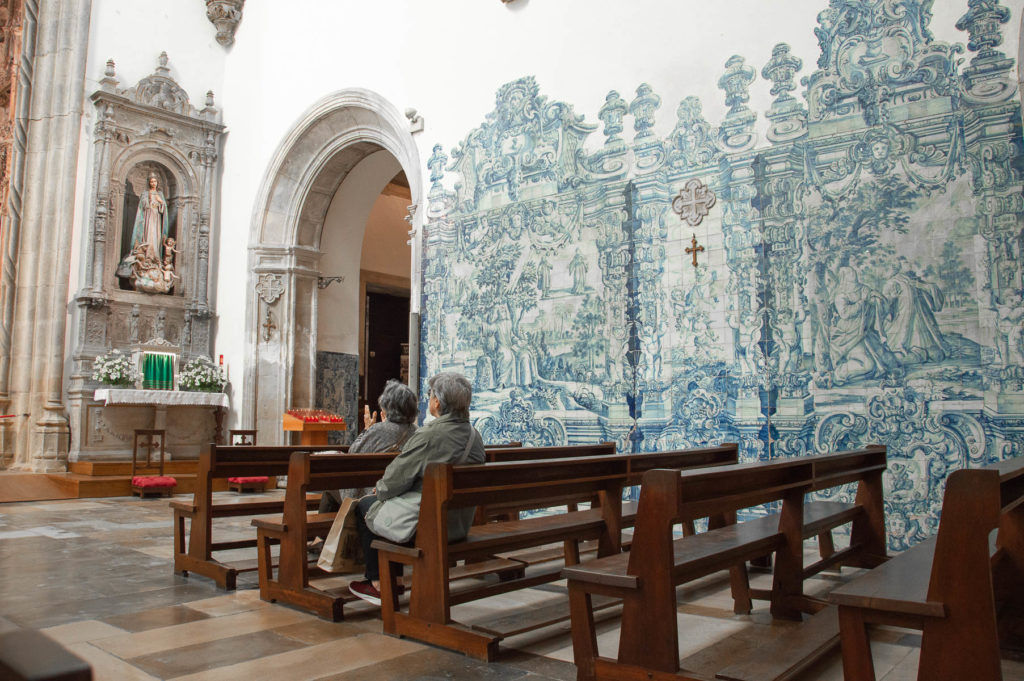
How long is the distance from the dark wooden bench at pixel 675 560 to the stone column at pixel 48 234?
9088mm

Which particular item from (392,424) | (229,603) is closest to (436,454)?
(392,424)

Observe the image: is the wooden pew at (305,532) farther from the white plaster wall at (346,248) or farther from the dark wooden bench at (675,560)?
the white plaster wall at (346,248)

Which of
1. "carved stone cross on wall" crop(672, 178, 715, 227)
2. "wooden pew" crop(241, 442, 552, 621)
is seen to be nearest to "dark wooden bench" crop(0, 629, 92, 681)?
"wooden pew" crop(241, 442, 552, 621)

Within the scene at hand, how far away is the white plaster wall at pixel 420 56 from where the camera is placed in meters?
6.14

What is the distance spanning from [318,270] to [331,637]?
827 centimetres

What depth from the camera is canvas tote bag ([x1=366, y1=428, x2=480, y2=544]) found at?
334cm

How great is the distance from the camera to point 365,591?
376cm

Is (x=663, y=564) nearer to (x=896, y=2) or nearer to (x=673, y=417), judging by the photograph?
(x=673, y=417)

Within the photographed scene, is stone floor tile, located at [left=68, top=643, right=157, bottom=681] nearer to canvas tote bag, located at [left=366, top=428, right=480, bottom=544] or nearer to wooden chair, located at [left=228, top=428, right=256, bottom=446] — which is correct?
canvas tote bag, located at [left=366, top=428, right=480, bottom=544]

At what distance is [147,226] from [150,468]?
3.48 meters

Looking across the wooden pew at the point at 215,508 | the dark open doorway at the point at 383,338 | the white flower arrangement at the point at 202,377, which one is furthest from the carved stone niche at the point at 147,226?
the wooden pew at the point at 215,508

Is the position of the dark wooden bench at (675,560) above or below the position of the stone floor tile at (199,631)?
above

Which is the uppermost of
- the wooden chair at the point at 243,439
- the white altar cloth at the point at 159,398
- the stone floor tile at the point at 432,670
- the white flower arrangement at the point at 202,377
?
the white flower arrangement at the point at 202,377

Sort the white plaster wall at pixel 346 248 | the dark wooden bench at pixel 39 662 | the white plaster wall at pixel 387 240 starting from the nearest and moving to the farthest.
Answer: the dark wooden bench at pixel 39 662
the white plaster wall at pixel 346 248
the white plaster wall at pixel 387 240
